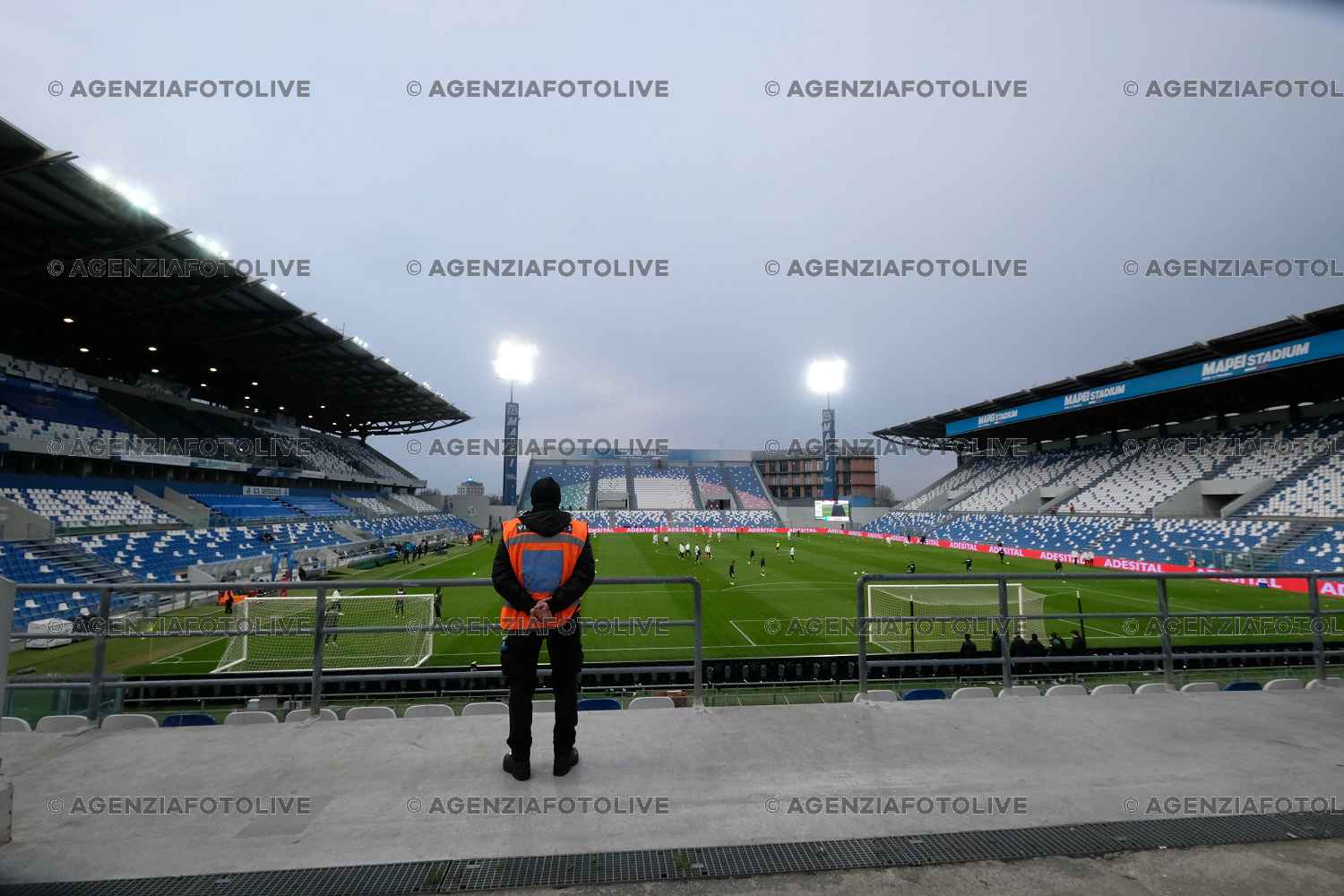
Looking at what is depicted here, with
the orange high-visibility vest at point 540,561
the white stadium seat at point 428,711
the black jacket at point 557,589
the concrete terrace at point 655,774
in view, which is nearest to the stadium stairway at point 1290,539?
the concrete terrace at point 655,774

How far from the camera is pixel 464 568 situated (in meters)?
34.2

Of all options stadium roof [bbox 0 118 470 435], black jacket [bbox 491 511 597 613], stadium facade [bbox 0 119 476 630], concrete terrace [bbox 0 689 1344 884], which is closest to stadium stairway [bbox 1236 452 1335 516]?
concrete terrace [bbox 0 689 1344 884]

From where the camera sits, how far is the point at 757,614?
21766mm

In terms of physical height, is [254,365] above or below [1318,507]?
above

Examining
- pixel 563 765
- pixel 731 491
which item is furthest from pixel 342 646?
pixel 731 491

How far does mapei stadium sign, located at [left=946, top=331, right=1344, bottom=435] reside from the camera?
29062 mm

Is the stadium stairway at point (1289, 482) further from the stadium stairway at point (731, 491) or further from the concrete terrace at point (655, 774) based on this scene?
the stadium stairway at point (731, 491)

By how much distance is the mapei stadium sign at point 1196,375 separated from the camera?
2906cm

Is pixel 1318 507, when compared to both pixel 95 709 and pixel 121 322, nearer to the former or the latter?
pixel 95 709

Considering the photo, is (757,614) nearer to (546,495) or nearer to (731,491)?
(546,495)

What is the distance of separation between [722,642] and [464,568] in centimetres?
2168

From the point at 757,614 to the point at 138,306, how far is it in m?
30.8

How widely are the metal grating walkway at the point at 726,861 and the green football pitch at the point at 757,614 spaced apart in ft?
7.71

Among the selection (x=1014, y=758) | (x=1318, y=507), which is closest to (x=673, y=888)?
(x=1014, y=758)
